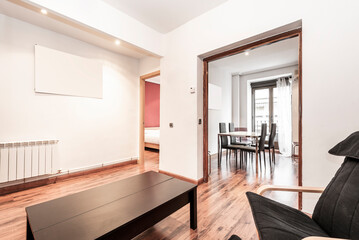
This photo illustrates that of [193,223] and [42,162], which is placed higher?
[42,162]

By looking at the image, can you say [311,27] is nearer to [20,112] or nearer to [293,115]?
[293,115]

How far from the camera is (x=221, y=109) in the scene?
515cm

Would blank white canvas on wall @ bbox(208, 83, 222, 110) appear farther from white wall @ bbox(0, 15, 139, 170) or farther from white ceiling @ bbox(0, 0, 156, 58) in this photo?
white ceiling @ bbox(0, 0, 156, 58)

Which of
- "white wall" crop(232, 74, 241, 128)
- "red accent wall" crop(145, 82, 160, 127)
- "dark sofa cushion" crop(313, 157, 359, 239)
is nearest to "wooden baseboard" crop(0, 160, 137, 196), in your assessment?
"red accent wall" crop(145, 82, 160, 127)

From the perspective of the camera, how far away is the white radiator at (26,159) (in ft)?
7.70

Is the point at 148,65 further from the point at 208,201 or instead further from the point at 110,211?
the point at 110,211

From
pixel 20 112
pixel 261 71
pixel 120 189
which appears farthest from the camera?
pixel 261 71

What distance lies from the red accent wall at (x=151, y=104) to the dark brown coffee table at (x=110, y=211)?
448 centimetres

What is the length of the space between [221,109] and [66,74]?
4088 mm

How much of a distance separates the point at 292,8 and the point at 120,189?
2585 mm

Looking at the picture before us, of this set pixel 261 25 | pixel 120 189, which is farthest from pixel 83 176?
pixel 261 25

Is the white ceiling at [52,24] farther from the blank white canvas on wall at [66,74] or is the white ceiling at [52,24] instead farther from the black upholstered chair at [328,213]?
the black upholstered chair at [328,213]

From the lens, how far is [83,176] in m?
3.12

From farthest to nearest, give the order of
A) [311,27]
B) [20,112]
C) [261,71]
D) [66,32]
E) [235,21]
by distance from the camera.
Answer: [261,71] → [66,32] → [20,112] → [235,21] → [311,27]
